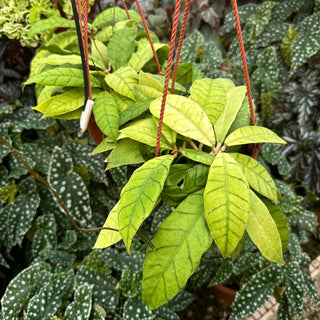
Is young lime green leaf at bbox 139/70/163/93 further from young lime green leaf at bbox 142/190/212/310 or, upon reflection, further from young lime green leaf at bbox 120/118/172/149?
young lime green leaf at bbox 142/190/212/310

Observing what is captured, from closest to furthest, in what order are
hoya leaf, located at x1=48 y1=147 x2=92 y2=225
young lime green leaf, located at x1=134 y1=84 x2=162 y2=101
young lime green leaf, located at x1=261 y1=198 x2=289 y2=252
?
young lime green leaf, located at x1=261 y1=198 x2=289 y2=252, young lime green leaf, located at x1=134 y1=84 x2=162 y2=101, hoya leaf, located at x1=48 y1=147 x2=92 y2=225

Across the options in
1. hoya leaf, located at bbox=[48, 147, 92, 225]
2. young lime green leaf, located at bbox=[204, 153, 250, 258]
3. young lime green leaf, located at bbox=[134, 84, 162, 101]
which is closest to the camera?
young lime green leaf, located at bbox=[204, 153, 250, 258]

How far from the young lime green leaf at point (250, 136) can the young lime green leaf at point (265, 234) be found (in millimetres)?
125

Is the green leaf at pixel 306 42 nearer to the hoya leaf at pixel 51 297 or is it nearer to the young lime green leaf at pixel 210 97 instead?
the young lime green leaf at pixel 210 97

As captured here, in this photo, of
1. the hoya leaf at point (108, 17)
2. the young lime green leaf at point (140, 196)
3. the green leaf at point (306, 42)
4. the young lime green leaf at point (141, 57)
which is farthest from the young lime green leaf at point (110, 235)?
the green leaf at point (306, 42)

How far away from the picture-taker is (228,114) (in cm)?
62

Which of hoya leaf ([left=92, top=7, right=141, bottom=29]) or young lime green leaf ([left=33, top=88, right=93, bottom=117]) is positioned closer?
young lime green leaf ([left=33, top=88, right=93, bottom=117])

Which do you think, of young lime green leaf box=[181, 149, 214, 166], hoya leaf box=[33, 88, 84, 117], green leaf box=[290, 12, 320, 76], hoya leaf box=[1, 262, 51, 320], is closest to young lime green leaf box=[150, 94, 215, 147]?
young lime green leaf box=[181, 149, 214, 166]

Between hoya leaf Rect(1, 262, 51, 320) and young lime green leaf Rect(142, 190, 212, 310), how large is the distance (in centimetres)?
63

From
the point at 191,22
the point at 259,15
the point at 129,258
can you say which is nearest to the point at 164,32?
the point at 191,22

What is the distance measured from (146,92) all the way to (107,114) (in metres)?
0.10

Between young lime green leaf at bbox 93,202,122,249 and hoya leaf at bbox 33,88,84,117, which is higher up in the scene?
hoya leaf at bbox 33,88,84,117

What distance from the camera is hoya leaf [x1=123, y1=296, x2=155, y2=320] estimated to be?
901mm

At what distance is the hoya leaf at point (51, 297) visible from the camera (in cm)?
87
